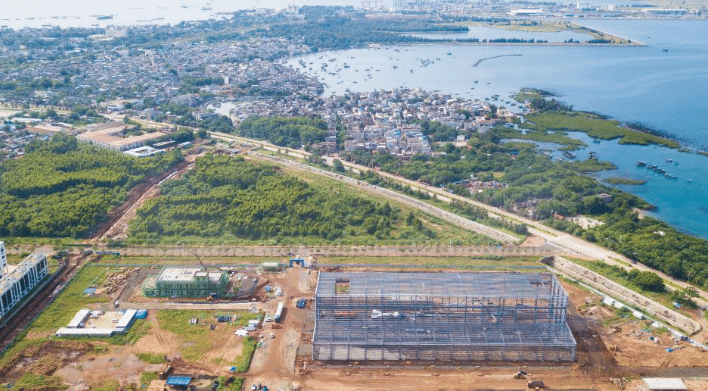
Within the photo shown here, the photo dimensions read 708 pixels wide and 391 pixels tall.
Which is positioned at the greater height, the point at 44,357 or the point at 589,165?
the point at 589,165

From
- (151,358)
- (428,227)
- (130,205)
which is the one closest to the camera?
(151,358)

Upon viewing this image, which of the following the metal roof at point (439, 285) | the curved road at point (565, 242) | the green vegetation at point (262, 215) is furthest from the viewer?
the green vegetation at point (262, 215)

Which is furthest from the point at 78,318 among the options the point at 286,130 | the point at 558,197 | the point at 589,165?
the point at 589,165

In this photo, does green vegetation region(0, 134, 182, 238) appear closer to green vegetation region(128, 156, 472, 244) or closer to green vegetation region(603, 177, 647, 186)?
green vegetation region(128, 156, 472, 244)

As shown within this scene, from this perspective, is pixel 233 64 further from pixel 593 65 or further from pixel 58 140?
pixel 593 65

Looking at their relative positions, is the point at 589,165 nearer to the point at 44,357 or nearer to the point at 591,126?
the point at 591,126

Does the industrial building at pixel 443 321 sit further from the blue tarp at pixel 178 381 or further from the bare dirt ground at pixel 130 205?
the bare dirt ground at pixel 130 205

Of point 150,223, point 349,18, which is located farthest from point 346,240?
point 349,18

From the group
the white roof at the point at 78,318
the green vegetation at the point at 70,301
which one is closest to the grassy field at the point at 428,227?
the green vegetation at the point at 70,301
